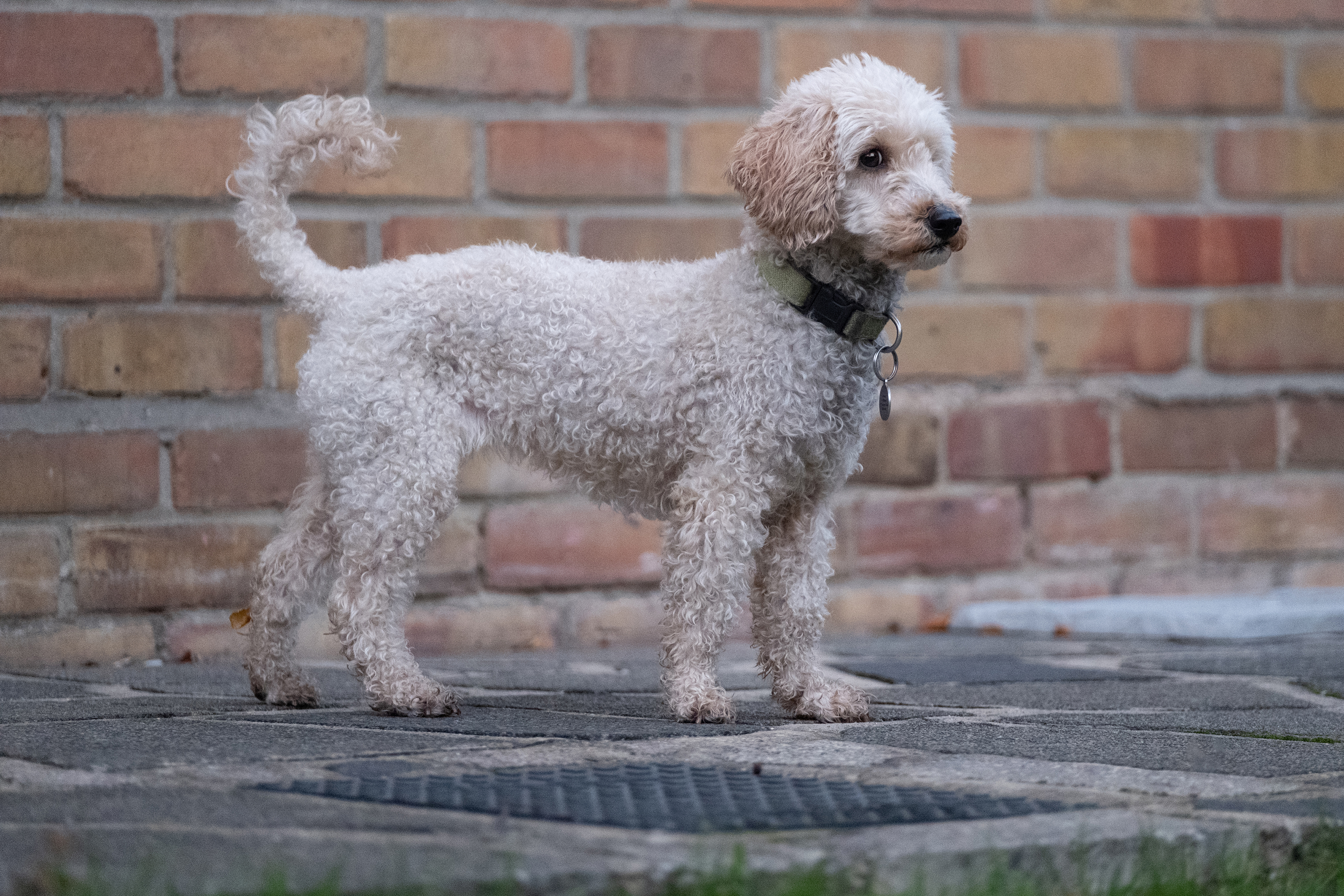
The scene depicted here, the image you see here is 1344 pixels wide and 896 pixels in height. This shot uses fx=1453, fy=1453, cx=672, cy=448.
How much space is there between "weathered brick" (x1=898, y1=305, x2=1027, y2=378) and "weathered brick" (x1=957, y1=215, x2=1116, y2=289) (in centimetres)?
10

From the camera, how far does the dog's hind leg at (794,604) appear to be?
9.82 ft

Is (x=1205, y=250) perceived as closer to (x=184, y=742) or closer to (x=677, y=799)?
(x=677, y=799)

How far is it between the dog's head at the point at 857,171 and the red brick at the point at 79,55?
188 centimetres

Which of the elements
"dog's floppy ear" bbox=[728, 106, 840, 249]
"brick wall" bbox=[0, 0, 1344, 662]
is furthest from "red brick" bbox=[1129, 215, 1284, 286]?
"dog's floppy ear" bbox=[728, 106, 840, 249]

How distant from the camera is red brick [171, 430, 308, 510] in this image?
397 centimetres

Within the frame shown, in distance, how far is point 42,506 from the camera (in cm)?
389

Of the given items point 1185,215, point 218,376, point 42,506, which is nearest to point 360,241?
point 218,376

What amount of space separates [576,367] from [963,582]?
6.68 ft

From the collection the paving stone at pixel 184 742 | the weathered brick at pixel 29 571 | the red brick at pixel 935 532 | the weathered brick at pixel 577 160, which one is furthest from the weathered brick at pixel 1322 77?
the weathered brick at pixel 29 571

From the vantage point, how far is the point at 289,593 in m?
3.12

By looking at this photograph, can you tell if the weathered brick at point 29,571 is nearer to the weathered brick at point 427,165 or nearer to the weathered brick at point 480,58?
the weathered brick at point 427,165

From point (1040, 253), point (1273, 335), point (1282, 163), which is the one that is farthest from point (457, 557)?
point (1282, 163)

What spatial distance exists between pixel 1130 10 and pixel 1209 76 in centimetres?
34

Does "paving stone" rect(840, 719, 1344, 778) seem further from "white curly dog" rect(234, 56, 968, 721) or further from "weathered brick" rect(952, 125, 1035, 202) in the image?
"weathered brick" rect(952, 125, 1035, 202)
